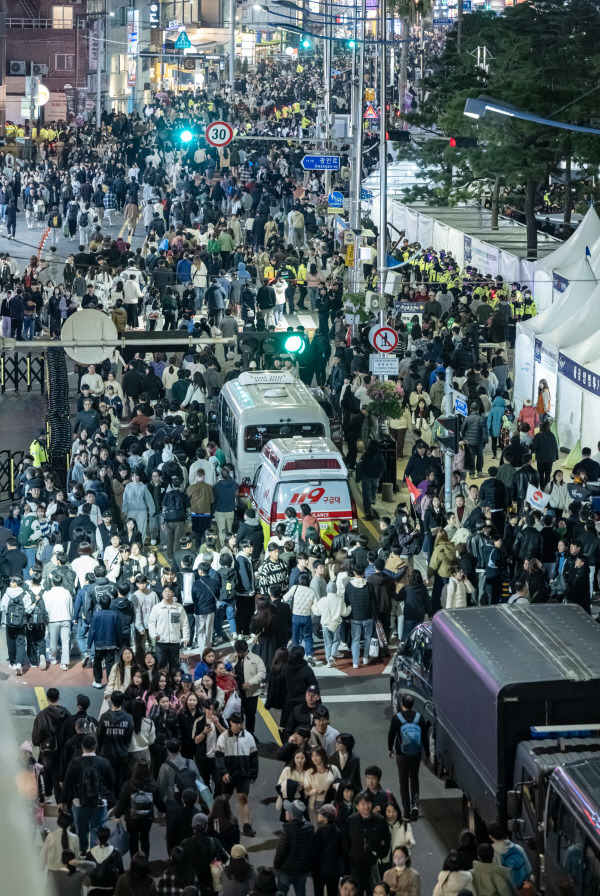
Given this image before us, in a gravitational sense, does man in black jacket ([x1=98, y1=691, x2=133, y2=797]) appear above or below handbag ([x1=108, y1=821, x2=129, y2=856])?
above

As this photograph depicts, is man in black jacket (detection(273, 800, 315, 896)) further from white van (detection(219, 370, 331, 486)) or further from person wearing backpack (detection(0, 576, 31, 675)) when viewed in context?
white van (detection(219, 370, 331, 486))

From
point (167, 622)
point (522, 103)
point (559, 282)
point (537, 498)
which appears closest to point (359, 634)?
point (167, 622)

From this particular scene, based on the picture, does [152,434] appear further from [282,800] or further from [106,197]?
[106,197]

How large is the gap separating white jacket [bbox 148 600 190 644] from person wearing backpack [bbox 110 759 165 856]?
3.72 m

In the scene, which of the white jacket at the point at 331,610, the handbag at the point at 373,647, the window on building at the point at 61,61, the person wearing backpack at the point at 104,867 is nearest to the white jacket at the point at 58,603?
the white jacket at the point at 331,610

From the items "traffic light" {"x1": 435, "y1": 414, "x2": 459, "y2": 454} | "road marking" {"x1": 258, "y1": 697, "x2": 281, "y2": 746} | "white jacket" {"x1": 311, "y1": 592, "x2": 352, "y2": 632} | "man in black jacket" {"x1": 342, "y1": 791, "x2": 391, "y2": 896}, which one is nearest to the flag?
"traffic light" {"x1": 435, "y1": 414, "x2": 459, "y2": 454}

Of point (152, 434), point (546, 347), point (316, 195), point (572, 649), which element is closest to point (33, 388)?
point (152, 434)

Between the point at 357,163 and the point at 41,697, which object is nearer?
the point at 41,697

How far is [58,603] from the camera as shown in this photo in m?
15.2

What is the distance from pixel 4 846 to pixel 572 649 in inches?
362

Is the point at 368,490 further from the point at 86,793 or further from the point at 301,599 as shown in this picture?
the point at 86,793

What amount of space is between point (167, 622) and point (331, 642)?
2.43 metres

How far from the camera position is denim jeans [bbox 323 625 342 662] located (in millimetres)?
15877

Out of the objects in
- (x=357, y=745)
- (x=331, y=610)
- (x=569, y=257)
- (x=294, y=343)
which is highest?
(x=569, y=257)
